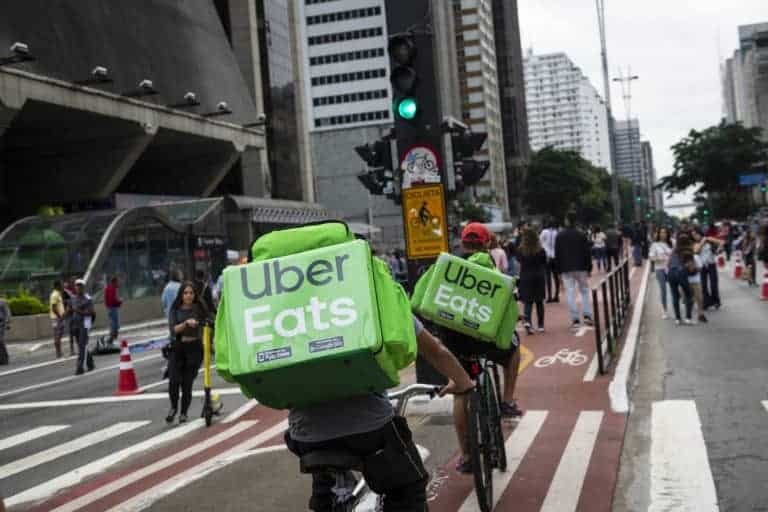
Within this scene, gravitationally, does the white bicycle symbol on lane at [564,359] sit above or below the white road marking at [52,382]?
above

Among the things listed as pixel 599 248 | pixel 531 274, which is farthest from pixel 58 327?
pixel 599 248

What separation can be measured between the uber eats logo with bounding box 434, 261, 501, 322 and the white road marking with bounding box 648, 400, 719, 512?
1.61 metres

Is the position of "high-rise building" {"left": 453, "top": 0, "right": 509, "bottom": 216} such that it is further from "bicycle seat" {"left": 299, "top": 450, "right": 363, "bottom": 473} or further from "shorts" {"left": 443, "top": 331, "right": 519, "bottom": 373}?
"bicycle seat" {"left": 299, "top": 450, "right": 363, "bottom": 473}

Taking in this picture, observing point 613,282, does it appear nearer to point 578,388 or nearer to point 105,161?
point 578,388

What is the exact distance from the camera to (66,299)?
23.7 m

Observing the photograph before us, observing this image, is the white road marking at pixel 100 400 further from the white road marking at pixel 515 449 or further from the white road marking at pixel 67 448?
the white road marking at pixel 515 449

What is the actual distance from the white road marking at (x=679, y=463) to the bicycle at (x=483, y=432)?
1031 millimetres

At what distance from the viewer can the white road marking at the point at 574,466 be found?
5.79m

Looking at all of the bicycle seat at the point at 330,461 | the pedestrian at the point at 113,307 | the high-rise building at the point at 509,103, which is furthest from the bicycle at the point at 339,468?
the high-rise building at the point at 509,103

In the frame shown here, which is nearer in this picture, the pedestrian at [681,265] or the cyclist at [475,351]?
the cyclist at [475,351]

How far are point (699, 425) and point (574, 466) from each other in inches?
69.7

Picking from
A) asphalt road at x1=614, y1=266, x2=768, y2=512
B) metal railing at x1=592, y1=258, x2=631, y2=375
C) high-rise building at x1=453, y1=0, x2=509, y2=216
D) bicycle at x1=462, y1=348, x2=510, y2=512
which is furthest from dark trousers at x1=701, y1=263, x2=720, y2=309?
high-rise building at x1=453, y1=0, x2=509, y2=216

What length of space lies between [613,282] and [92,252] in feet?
73.7

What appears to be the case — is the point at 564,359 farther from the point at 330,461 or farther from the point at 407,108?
the point at 330,461
